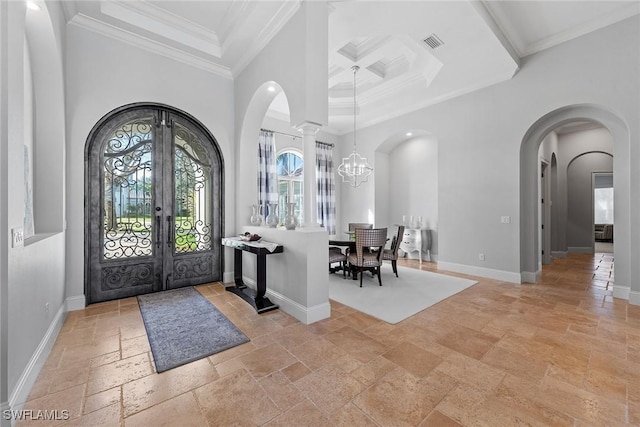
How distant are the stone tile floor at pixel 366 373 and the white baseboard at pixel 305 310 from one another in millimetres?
92

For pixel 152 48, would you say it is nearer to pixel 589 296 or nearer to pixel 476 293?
pixel 476 293

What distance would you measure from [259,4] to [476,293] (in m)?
4.72

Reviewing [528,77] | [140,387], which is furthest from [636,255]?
[140,387]

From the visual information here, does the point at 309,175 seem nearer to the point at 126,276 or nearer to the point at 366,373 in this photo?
the point at 366,373

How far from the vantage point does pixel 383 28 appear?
3.36 metres

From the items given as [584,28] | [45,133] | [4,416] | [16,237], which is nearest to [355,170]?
[584,28]

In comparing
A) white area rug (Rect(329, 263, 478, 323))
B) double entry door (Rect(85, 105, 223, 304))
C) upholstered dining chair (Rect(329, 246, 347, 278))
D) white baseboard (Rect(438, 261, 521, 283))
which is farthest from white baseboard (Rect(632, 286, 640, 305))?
double entry door (Rect(85, 105, 223, 304))

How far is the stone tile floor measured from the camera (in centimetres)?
154

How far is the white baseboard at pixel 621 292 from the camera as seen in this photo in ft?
11.4

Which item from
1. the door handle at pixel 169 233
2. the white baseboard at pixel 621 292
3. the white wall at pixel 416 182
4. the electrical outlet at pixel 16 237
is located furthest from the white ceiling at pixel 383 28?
the white baseboard at pixel 621 292

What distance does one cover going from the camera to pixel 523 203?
14.4 ft

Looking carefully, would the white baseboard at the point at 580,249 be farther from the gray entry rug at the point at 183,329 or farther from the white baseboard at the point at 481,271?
the gray entry rug at the point at 183,329

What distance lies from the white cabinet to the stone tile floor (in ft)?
10.3

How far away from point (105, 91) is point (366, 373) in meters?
4.46
